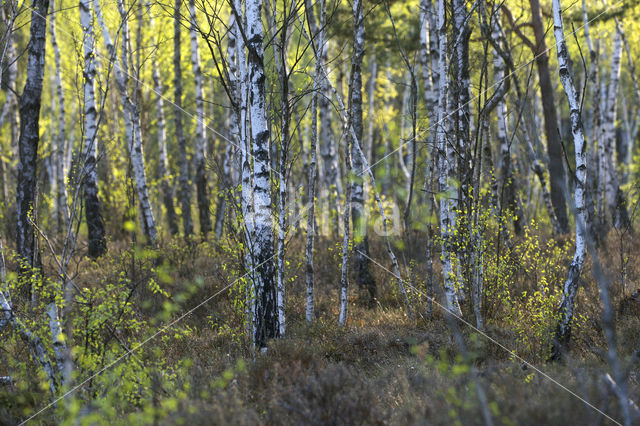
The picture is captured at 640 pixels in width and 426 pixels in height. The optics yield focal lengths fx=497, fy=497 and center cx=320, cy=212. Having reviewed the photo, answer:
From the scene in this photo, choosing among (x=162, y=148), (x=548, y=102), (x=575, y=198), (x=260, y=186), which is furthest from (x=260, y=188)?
(x=162, y=148)

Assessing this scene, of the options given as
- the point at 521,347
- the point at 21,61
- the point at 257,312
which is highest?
the point at 21,61

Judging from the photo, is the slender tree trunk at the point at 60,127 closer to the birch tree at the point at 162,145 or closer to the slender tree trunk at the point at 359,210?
the birch tree at the point at 162,145

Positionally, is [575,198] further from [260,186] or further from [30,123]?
[30,123]

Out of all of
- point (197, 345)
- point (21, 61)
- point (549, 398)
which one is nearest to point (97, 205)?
point (197, 345)

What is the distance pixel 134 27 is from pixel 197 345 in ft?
40.0

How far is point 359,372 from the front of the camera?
16.5 feet

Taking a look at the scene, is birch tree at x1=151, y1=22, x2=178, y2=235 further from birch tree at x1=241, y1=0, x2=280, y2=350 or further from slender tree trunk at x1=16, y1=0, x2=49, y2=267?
birch tree at x1=241, y1=0, x2=280, y2=350

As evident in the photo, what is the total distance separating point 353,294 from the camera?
8281mm

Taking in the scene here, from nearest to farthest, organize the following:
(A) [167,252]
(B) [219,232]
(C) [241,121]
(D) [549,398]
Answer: (D) [549,398] → (C) [241,121] → (A) [167,252] → (B) [219,232]

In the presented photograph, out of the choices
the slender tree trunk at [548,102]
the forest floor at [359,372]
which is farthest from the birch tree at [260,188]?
the slender tree trunk at [548,102]

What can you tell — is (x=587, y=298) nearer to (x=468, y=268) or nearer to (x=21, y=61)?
(x=468, y=268)

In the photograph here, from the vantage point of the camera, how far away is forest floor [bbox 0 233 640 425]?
3367 millimetres

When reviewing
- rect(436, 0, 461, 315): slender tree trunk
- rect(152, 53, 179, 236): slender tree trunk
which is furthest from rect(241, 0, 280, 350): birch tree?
rect(152, 53, 179, 236): slender tree trunk

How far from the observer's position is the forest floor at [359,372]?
337 cm
